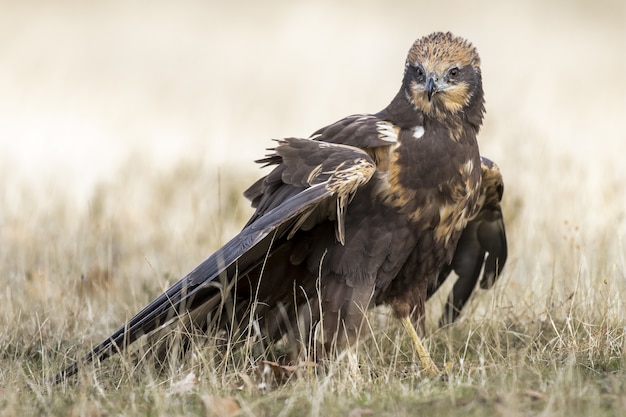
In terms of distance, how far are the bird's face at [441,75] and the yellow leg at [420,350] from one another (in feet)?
3.87

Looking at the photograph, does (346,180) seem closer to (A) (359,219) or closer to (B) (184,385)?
(A) (359,219)

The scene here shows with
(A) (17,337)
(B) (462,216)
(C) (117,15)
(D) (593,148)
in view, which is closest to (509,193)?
(D) (593,148)

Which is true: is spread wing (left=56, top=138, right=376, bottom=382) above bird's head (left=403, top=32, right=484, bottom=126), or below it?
below

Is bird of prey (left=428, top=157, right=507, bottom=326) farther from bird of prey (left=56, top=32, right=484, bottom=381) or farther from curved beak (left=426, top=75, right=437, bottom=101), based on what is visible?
curved beak (left=426, top=75, right=437, bottom=101)

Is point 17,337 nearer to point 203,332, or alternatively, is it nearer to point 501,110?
point 203,332

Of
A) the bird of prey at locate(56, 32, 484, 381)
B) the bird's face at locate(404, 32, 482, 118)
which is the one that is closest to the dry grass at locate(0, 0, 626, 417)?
the bird of prey at locate(56, 32, 484, 381)

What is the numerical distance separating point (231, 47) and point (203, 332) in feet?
29.1

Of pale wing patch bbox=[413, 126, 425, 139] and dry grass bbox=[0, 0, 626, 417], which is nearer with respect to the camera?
dry grass bbox=[0, 0, 626, 417]

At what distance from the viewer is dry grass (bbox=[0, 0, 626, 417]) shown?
15.7ft

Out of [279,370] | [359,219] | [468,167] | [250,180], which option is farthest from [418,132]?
[250,180]

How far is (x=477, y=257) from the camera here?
6.90 meters

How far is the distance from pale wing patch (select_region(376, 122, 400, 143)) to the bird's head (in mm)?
178

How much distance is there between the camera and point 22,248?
24.9 ft

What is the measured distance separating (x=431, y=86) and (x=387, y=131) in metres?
0.33
